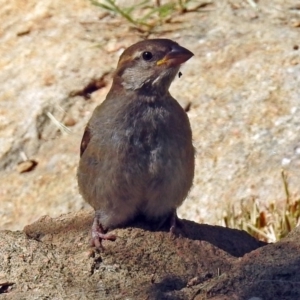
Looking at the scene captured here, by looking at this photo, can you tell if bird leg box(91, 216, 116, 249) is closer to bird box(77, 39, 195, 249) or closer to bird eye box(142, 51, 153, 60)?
bird box(77, 39, 195, 249)

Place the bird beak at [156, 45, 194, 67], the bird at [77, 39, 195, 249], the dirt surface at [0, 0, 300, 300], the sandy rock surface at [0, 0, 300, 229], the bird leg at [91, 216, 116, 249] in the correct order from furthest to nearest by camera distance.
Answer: the sandy rock surface at [0, 0, 300, 229] < the bird beak at [156, 45, 194, 67] < the bird at [77, 39, 195, 249] < the bird leg at [91, 216, 116, 249] < the dirt surface at [0, 0, 300, 300]

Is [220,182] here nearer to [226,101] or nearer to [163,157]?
[226,101]

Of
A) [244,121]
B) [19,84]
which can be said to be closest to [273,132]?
[244,121]

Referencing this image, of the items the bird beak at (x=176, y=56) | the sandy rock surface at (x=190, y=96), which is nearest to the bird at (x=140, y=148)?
the bird beak at (x=176, y=56)

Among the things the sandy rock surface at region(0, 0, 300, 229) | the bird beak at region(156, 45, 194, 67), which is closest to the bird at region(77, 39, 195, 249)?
the bird beak at region(156, 45, 194, 67)

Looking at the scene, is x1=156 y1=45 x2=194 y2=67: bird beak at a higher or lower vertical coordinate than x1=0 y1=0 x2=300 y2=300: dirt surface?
higher

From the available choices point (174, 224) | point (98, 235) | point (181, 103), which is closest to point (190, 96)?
point (181, 103)

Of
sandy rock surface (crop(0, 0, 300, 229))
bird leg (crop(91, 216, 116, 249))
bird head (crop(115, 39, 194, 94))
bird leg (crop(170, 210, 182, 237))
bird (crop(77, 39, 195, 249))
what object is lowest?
sandy rock surface (crop(0, 0, 300, 229))

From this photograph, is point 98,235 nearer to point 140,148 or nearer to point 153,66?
point 140,148
